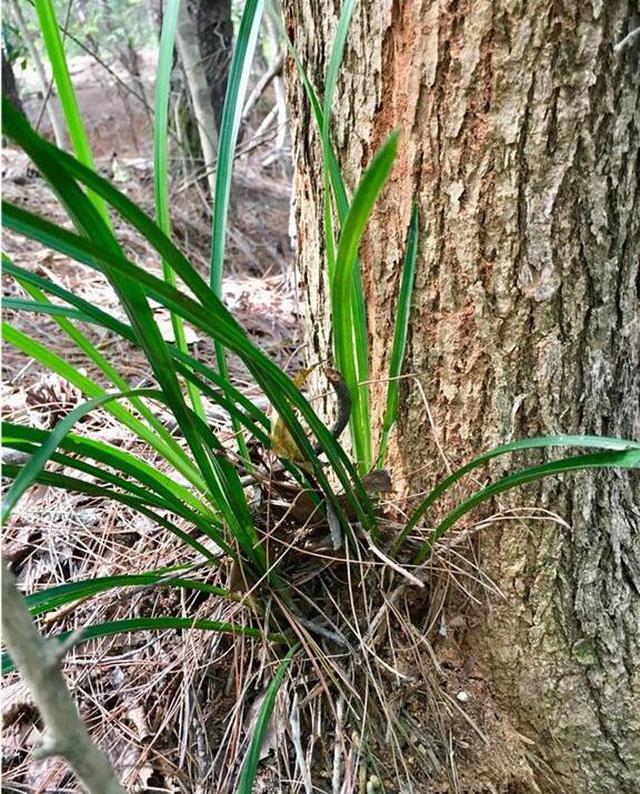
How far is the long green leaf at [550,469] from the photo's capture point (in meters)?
0.57

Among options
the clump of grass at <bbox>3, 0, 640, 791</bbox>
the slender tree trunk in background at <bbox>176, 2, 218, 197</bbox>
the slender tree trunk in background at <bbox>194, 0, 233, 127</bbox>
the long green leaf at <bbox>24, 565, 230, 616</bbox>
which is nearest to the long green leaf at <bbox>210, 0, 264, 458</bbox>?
the clump of grass at <bbox>3, 0, 640, 791</bbox>

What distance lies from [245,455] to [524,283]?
1.27 feet

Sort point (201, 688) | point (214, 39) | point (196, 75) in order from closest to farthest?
point (201, 688), point (196, 75), point (214, 39)

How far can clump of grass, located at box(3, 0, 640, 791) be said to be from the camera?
22.2 inches

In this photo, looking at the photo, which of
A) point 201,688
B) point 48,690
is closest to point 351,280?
point 48,690

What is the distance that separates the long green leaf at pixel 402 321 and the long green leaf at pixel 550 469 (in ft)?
0.43

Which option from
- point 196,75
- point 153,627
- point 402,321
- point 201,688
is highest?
point 196,75

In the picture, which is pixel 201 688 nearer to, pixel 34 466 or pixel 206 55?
pixel 34 466

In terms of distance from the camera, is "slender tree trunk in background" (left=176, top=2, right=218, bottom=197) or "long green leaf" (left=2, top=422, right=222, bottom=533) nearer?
"long green leaf" (left=2, top=422, right=222, bottom=533)

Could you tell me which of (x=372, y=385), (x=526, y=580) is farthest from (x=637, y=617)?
(x=372, y=385)

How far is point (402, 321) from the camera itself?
72cm

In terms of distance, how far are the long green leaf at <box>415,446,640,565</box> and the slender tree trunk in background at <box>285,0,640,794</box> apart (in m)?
0.09

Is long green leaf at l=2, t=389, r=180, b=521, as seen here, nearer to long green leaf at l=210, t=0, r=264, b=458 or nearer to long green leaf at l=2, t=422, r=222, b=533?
long green leaf at l=2, t=422, r=222, b=533

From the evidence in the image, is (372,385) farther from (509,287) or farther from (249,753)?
(249,753)
